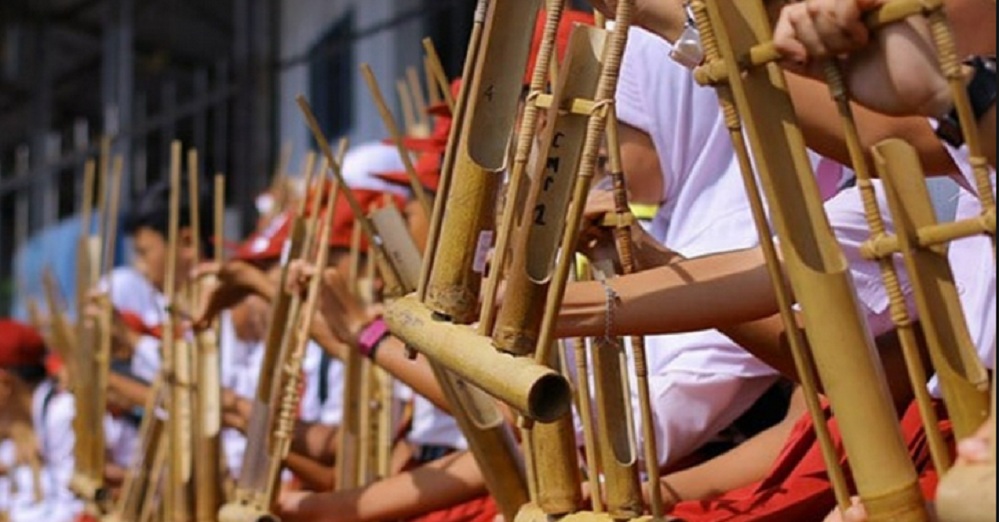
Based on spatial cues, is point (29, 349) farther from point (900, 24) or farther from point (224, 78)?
point (900, 24)

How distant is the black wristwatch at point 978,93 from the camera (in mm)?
918

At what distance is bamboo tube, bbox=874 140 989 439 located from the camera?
96 cm

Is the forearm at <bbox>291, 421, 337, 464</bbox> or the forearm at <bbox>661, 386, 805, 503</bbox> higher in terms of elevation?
the forearm at <bbox>291, 421, 337, 464</bbox>

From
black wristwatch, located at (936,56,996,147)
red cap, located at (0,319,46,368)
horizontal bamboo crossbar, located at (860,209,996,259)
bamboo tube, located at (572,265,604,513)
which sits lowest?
bamboo tube, located at (572,265,604,513)

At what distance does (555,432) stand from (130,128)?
15.6 feet

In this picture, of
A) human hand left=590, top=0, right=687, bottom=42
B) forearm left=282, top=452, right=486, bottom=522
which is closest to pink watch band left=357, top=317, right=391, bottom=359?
forearm left=282, top=452, right=486, bottom=522

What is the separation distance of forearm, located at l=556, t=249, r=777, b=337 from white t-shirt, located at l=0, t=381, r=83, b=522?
2465mm

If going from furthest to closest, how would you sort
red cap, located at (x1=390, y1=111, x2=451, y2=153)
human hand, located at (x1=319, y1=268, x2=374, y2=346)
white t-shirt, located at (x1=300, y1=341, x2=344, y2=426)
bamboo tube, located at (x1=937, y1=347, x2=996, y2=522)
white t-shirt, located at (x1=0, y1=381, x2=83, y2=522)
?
white t-shirt, located at (x1=0, y1=381, x2=83, y2=522) → white t-shirt, located at (x1=300, y1=341, x2=344, y2=426) → red cap, located at (x1=390, y1=111, x2=451, y2=153) → human hand, located at (x1=319, y1=268, x2=374, y2=346) → bamboo tube, located at (x1=937, y1=347, x2=996, y2=522)

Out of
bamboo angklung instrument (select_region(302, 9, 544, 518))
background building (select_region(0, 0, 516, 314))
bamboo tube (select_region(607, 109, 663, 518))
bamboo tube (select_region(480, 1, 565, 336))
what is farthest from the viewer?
background building (select_region(0, 0, 516, 314))

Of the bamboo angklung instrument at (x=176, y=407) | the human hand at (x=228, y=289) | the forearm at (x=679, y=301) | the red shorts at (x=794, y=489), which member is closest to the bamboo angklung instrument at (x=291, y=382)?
the human hand at (x=228, y=289)

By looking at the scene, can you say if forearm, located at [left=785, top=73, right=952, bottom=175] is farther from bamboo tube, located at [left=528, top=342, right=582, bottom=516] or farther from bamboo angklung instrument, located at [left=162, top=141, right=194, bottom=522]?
bamboo angklung instrument, located at [left=162, top=141, right=194, bottom=522]

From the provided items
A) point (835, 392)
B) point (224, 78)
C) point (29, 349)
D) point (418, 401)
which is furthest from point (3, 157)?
point (835, 392)

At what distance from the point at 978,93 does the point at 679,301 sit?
37 cm

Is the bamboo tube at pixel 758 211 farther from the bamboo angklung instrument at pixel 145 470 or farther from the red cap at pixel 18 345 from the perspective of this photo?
the red cap at pixel 18 345
